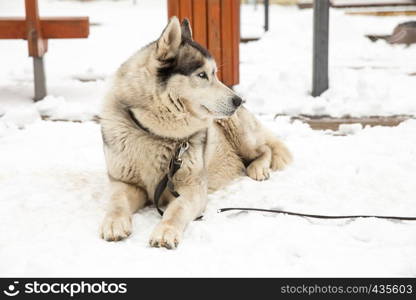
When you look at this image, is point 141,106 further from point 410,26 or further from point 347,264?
point 410,26

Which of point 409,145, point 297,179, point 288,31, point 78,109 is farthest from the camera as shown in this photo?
point 288,31

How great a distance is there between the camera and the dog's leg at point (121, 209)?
103 inches

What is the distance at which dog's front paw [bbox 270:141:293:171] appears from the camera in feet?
12.6

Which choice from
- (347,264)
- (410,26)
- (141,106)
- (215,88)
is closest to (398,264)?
(347,264)

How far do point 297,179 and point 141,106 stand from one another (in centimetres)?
116

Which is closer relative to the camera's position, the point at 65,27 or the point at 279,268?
the point at 279,268

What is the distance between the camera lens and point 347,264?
238cm

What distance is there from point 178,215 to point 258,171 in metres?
1.05

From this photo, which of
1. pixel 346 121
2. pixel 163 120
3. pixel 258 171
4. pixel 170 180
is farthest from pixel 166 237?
pixel 346 121

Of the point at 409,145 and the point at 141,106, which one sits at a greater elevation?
the point at 141,106

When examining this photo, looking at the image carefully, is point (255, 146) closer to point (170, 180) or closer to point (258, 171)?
point (258, 171)

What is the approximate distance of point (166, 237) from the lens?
8.29ft

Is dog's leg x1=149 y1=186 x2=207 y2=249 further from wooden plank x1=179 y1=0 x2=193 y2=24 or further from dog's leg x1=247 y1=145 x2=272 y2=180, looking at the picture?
wooden plank x1=179 y1=0 x2=193 y2=24

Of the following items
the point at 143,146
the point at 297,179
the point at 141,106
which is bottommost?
the point at 297,179
